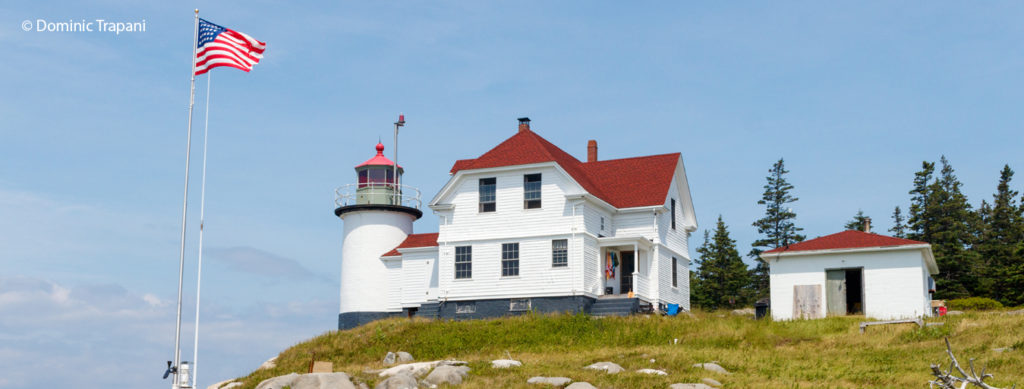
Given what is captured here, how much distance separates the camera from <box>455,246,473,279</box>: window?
39.0 metres

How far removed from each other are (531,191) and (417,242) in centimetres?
627

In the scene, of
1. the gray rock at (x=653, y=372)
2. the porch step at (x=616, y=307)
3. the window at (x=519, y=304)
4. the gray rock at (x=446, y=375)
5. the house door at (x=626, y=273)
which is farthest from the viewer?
the house door at (x=626, y=273)

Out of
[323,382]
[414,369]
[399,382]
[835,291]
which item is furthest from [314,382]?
[835,291]

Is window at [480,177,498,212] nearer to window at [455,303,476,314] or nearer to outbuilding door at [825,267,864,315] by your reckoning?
window at [455,303,476,314]

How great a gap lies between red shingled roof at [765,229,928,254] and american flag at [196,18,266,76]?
19.9 metres

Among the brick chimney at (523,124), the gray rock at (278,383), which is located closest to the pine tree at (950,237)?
the brick chimney at (523,124)

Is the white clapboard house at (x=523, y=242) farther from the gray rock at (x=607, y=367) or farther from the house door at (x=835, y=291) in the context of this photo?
the gray rock at (x=607, y=367)

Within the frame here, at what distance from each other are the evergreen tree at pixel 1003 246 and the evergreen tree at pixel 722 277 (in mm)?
12566

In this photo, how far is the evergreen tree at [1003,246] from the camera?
155 ft

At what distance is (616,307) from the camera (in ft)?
123

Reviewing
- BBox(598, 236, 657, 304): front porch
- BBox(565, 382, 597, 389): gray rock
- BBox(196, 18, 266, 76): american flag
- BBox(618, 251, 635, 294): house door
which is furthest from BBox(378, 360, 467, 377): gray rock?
BBox(618, 251, 635, 294): house door

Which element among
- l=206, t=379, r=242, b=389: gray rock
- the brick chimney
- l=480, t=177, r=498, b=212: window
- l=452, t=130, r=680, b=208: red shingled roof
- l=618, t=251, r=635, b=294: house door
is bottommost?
l=206, t=379, r=242, b=389: gray rock

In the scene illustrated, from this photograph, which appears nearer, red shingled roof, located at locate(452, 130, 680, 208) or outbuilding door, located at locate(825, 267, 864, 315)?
outbuilding door, located at locate(825, 267, 864, 315)

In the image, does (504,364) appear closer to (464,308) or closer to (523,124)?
(464,308)
